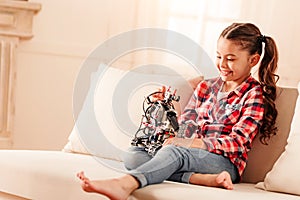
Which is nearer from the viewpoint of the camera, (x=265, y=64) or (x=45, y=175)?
(x=45, y=175)

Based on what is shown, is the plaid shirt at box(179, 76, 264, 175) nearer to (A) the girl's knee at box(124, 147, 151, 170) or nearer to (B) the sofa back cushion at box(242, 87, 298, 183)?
(B) the sofa back cushion at box(242, 87, 298, 183)

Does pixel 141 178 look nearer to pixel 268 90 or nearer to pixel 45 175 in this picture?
pixel 45 175

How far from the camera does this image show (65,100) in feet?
11.1

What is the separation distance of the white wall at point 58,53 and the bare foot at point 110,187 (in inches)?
61.6

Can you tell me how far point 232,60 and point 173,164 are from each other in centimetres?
46

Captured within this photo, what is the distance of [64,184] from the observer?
201cm

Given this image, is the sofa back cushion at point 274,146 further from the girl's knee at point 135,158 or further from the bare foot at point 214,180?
the girl's knee at point 135,158

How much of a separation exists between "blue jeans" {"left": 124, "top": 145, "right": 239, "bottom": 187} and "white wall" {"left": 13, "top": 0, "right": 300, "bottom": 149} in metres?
1.27

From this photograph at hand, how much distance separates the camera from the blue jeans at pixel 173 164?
1.94 meters

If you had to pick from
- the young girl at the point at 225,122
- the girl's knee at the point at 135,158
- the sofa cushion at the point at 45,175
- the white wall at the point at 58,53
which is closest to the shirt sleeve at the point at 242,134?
the young girl at the point at 225,122

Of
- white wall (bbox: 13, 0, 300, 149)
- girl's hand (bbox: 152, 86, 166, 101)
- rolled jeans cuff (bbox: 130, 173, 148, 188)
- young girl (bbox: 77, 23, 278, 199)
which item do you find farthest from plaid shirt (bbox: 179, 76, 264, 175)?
white wall (bbox: 13, 0, 300, 149)

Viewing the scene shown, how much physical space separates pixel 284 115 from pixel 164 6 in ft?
4.42

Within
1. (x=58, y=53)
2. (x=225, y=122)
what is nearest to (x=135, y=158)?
(x=225, y=122)

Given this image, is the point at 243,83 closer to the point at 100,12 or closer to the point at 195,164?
the point at 195,164
